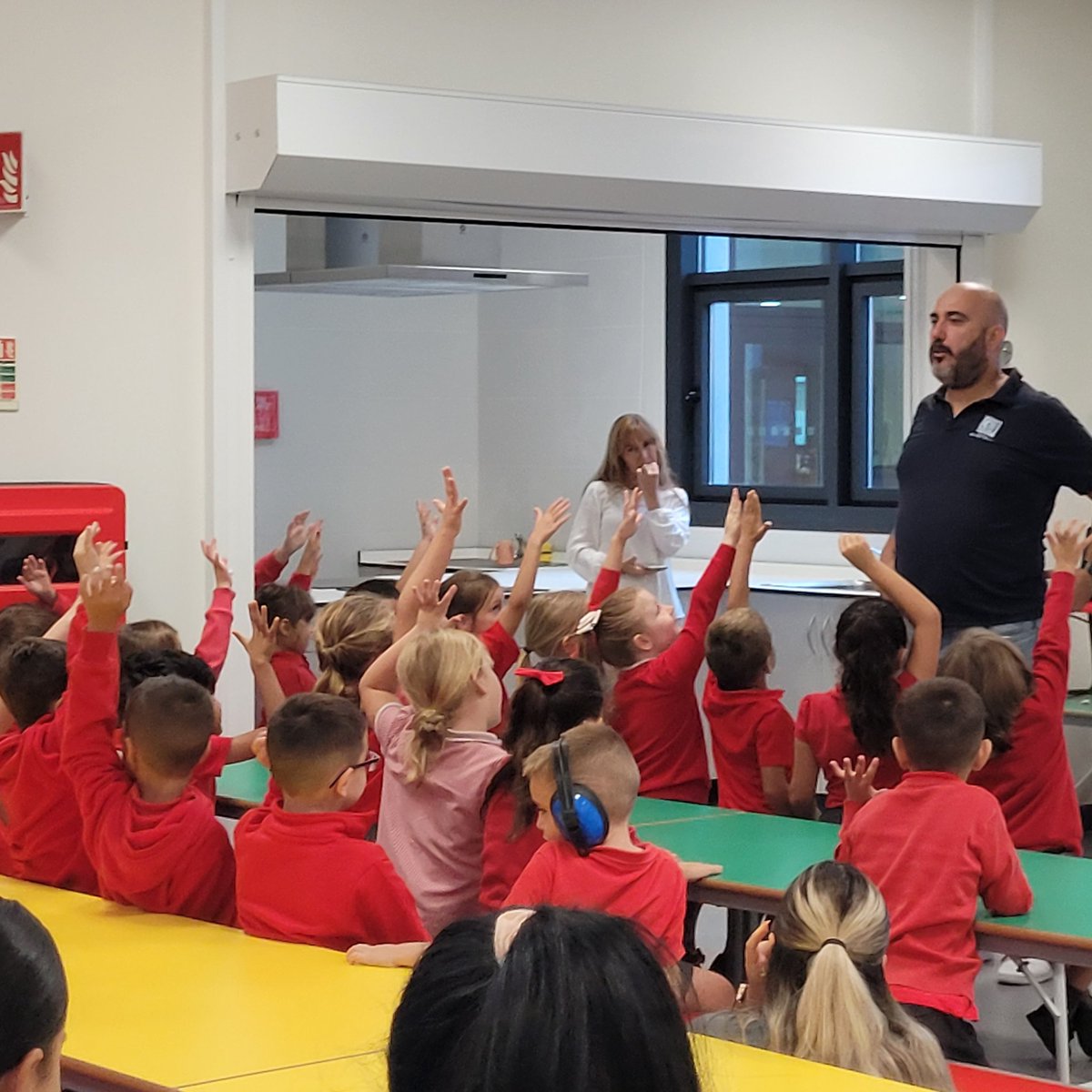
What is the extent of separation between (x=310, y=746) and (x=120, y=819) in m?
0.49

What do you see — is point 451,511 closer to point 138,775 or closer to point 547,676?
point 547,676

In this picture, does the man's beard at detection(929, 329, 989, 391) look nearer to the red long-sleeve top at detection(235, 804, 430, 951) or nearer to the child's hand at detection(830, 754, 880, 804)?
the child's hand at detection(830, 754, 880, 804)

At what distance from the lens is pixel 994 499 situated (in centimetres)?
441

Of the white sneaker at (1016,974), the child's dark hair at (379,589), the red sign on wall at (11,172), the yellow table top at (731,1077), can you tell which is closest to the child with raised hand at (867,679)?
the white sneaker at (1016,974)

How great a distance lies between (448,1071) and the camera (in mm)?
922

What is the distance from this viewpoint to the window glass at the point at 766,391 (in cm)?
794

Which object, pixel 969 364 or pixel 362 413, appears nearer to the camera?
pixel 969 364

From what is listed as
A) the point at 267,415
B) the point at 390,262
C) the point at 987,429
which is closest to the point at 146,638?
the point at 987,429

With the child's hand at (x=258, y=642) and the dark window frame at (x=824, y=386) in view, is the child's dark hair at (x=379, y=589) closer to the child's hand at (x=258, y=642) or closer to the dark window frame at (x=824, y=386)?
the child's hand at (x=258, y=642)

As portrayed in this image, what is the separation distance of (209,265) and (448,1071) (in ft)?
14.4

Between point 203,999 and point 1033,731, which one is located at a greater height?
point 1033,731

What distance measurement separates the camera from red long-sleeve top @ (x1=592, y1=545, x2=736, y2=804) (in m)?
4.18

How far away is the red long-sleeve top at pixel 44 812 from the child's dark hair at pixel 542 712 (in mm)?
861

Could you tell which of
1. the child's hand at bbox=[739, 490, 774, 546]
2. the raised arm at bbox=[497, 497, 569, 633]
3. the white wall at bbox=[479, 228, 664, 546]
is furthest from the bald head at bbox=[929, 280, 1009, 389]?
Result: the white wall at bbox=[479, 228, 664, 546]
